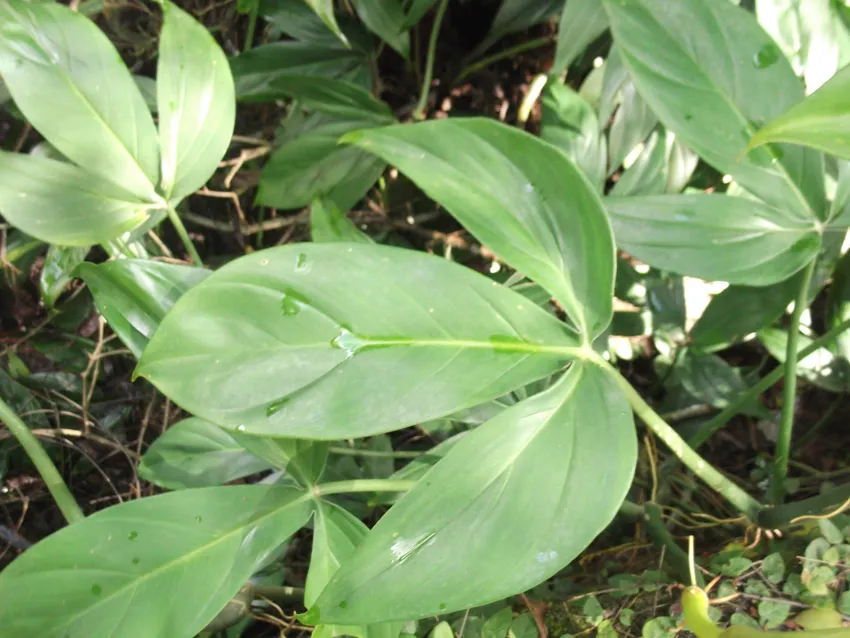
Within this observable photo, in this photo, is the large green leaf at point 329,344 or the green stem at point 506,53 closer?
the large green leaf at point 329,344

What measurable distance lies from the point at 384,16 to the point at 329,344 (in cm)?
60

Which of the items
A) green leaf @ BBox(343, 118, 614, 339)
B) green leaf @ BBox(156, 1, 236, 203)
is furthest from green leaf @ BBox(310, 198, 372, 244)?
green leaf @ BBox(343, 118, 614, 339)

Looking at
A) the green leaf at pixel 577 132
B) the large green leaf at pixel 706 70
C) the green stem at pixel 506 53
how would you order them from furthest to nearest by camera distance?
the green stem at pixel 506 53
the green leaf at pixel 577 132
the large green leaf at pixel 706 70

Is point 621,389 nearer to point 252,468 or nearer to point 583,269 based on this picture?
point 583,269

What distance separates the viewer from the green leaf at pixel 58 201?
54 cm

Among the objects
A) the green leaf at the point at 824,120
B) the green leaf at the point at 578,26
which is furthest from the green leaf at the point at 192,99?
the green leaf at the point at 824,120

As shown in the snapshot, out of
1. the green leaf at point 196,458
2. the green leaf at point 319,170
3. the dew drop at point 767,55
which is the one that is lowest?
the green leaf at point 196,458

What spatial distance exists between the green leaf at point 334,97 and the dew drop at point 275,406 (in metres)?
0.55

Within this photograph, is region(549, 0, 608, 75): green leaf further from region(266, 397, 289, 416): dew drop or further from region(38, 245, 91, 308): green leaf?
region(38, 245, 91, 308): green leaf

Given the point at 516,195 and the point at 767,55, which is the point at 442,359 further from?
the point at 767,55

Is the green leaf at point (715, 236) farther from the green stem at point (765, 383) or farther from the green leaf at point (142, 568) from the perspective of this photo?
the green leaf at point (142, 568)

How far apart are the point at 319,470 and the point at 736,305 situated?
0.56m

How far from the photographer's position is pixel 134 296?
438 millimetres

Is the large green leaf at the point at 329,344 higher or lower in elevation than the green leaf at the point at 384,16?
lower
